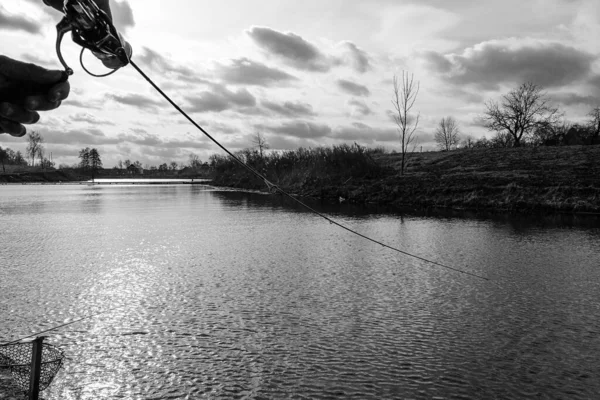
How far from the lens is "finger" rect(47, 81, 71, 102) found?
3.87m

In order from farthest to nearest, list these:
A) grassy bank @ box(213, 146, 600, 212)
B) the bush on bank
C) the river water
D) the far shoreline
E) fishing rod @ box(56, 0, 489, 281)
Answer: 1. the bush on bank
2. grassy bank @ box(213, 146, 600, 212)
3. the far shoreline
4. the river water
5. fishing rod @ box(56, 0, 489, 281)

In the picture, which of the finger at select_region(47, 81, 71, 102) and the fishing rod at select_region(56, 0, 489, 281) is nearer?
the fishing rod at select_region(56, 0, 489, 281)

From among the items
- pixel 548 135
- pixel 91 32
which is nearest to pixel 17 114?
pixel 91 32

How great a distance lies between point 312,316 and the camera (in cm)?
856

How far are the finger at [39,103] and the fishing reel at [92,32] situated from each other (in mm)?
346

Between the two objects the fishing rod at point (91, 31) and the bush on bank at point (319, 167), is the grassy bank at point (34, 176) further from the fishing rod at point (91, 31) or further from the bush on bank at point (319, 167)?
the fishing rod at point (91, 31)

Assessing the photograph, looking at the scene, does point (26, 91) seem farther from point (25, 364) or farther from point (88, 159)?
point (88, 159)

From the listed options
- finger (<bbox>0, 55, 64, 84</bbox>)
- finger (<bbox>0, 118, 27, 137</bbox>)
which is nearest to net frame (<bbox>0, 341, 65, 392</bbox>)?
finger (<bbox>0, 118, 27, 137</bbox>)

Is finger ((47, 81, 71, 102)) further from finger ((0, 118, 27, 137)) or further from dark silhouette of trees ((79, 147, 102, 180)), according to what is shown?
dark silhouette of trees ((79, 147, 102, 180))

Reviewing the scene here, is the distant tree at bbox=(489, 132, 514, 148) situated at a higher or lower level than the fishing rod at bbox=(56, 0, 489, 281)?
higher

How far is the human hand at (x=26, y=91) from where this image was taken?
3.73m

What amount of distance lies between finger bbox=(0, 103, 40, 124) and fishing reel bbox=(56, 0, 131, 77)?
614mm

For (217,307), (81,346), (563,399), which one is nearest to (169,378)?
(81,346)

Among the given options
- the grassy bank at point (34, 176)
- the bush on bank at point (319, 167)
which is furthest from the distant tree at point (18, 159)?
the bush on bank at point (319, 167)
